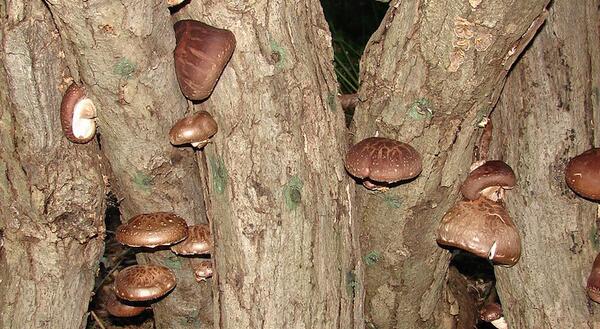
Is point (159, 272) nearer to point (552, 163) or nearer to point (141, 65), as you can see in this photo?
point (141, 65)

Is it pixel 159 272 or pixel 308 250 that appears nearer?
pixel 308 250

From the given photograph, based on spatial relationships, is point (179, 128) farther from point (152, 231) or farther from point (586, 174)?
point (586, 174)

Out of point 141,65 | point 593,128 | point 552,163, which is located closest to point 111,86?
point 141,65

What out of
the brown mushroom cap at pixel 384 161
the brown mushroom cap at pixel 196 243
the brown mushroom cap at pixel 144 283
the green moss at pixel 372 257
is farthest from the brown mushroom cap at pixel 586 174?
the brown mushroom cap at pixel 144 283

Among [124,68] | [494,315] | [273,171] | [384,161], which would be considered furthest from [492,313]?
[124,68]

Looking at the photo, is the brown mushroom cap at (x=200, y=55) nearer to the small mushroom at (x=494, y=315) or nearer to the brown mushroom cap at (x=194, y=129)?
the brown mushroom cap at (x=194, y=129)
